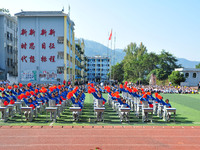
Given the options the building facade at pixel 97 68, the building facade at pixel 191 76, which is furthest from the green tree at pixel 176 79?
the building facade at pixel 97 68

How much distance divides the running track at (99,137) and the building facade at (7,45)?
1466 inches

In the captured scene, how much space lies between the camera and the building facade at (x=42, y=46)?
36469 mm

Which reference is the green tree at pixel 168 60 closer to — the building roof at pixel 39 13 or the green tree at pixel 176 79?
the green tree at pixel 176 79

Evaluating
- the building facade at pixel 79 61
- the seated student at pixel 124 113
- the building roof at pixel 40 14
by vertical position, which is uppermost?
the building roof at pixel 40 14

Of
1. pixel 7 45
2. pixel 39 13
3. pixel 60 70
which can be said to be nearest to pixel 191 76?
pixel 60 70

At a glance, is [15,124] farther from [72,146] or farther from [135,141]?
[135,141]

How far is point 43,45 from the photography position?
36.6m

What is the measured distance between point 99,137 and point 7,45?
43393mm

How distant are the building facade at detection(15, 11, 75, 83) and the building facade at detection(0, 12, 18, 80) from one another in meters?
9.76

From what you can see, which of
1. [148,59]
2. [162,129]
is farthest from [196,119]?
[148,59]

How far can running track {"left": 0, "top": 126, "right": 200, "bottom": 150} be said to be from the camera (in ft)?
26.7

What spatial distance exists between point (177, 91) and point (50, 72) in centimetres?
2110

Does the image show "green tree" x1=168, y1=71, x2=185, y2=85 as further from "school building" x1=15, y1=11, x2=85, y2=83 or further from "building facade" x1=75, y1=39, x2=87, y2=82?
"school building" x1=15, y1=11, x2=85, y2=83

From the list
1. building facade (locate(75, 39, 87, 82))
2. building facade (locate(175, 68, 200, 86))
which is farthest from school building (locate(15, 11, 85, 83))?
building facade (locate(175, 68, 200, 86))
